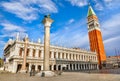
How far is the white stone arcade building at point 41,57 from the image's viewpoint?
36.0m

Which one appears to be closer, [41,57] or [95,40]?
[41,57]

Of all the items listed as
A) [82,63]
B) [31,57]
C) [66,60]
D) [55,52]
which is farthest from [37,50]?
[82,63]

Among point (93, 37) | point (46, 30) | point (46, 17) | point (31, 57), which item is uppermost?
point (93, 37)

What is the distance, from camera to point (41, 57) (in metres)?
41.2

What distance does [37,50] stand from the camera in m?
40.6

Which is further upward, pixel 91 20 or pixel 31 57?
pixel 91 20

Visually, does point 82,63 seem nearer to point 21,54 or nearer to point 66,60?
point 66,60

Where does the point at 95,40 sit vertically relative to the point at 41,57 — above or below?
above

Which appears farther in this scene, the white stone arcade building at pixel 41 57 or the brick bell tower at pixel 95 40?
the brick bell tower at pixel 95 40

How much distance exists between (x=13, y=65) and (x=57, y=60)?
53.9 feet

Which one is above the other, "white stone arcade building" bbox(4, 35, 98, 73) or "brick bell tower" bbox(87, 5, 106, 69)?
"brick bell tower" bbox(87, 5, 106, 69)

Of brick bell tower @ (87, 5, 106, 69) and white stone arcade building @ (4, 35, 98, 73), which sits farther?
brick bell tower @ (87, 5, 106, 69)

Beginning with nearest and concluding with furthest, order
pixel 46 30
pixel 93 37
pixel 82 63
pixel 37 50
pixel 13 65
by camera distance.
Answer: pixel 46 30 < pixel 13 65 < pixel 37 50 < pixel 82 63 < pixel 93 37

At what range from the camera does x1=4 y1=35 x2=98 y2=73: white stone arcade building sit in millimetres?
35969
